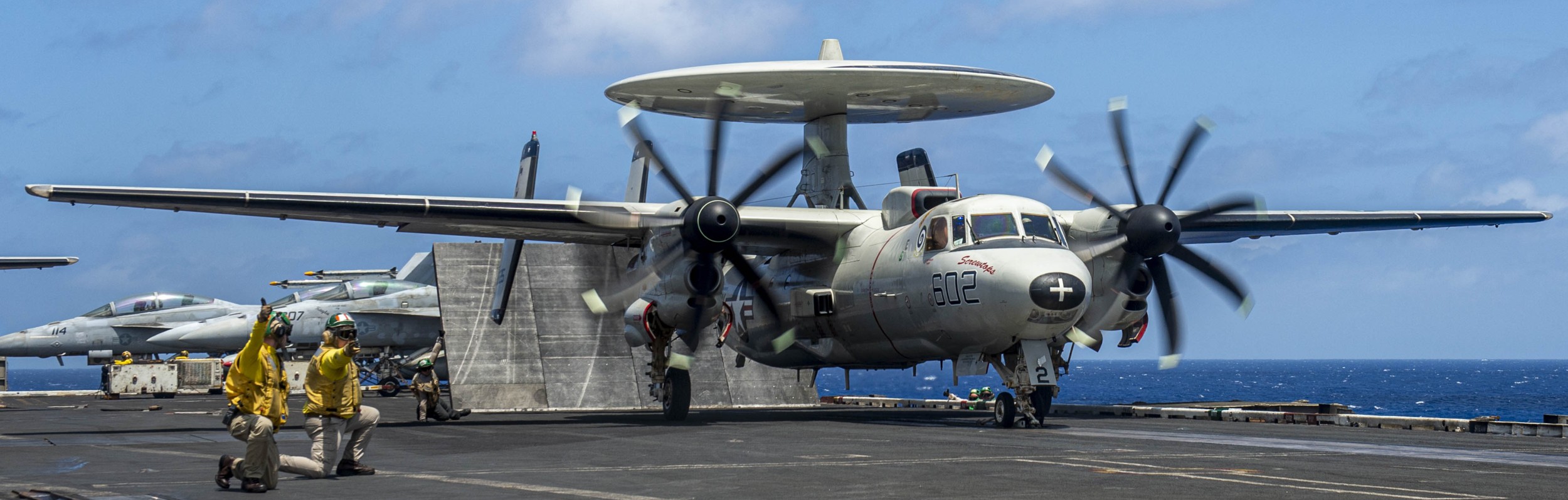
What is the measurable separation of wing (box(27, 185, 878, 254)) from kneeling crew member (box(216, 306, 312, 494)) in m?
10.8

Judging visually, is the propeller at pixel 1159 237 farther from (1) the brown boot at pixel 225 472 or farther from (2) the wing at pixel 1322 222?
(1) the brown boot at pixel 225 472

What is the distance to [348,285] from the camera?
49.6m

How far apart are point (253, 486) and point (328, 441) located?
4.72 ft

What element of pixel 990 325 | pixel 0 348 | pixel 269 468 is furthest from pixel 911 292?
pixel 0 348

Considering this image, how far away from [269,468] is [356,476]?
5.22ft

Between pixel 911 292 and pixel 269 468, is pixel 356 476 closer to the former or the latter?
pixel 269 468

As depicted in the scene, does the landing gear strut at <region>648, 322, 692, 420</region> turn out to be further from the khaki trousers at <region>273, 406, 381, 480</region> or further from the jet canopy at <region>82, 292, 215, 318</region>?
the jet canopy at <region>82, 292, 215, 318</region>

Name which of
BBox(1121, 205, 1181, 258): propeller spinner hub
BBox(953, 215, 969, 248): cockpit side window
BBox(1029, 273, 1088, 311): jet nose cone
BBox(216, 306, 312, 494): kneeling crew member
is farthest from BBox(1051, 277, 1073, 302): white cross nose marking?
BBox(216, 306, 312, 494): kneeling crew member

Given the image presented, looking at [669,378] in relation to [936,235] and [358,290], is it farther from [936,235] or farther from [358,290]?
[358,290]

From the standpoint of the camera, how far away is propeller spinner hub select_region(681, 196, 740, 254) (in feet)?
78.9

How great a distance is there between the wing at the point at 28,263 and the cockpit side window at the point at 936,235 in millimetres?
21641

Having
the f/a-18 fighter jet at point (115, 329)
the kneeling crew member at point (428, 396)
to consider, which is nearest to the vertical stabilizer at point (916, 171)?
the kneeling crew member at point (428, 396)

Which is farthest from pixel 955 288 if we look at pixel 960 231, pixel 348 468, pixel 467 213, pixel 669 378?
pixel 348 468

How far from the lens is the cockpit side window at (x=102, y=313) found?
172 feet
